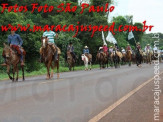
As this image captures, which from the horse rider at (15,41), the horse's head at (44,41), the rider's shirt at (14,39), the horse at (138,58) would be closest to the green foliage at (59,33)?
the horse at (138,58)

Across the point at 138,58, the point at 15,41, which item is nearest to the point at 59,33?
the point at 138,58

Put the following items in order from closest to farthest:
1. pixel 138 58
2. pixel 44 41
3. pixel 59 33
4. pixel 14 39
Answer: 1. pixel 14 39
2. pixel 44 41
3. pixel 138 58
4. pixel 59 33

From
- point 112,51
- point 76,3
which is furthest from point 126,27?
point 112,51

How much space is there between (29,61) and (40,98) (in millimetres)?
30088

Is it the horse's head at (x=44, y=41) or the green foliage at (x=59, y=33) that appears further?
the green foliage at (x=59, y=33)

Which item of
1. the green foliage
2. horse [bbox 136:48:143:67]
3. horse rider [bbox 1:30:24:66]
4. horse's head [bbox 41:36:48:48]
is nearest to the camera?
horse rider [bbox 1:30:24:66]

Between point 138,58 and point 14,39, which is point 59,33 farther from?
point 14,39

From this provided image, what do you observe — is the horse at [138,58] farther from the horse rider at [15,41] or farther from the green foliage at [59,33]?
the horse rider at [15,41]

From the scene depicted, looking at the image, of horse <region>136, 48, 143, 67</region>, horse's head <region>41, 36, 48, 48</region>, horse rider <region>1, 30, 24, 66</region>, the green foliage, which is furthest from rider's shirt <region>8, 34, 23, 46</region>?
horse <region>136, 48, 143, 67</region>

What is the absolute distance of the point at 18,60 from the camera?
19312 millimetres

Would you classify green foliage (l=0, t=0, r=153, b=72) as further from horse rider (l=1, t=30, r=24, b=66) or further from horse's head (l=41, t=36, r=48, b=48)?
horse's head (l=41, t=36, r=48, b=48)

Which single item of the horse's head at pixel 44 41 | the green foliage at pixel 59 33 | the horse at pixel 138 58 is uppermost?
the green foliage at pixel 59 33

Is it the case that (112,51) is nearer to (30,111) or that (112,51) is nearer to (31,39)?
(31,39)

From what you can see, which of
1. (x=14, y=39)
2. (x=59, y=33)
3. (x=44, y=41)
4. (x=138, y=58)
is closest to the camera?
(x=14, y=39)
